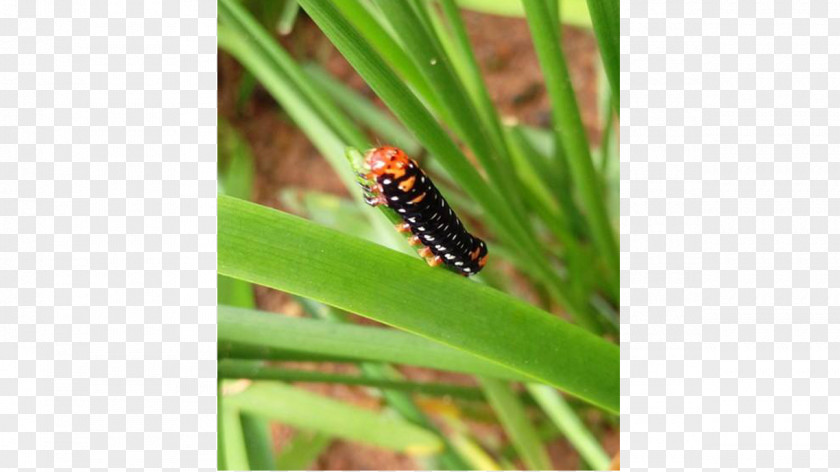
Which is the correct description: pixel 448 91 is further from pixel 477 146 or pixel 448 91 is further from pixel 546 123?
pixel 546 123

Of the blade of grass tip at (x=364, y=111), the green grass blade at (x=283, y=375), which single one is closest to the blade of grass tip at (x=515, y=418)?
the green grass blade at (x=283, y=375)

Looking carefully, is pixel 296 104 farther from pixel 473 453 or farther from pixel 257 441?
pixel 473 453

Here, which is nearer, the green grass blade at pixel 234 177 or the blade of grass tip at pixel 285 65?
the blade of grass tip at pixel 285 65

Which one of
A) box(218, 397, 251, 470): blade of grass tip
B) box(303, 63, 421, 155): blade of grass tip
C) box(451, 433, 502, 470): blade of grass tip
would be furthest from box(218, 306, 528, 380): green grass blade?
box(303, 63, 421, 155): blade of grass tip

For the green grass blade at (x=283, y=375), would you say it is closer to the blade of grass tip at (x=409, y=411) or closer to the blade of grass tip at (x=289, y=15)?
the blade of grass tip at (x=409, y=411)

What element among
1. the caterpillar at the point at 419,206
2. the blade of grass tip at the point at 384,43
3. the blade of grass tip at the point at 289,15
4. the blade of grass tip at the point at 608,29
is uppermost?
the blade of grass tip at the point at 289,15

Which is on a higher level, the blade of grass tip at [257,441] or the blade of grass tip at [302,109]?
the blade of grass tip at [302,109]

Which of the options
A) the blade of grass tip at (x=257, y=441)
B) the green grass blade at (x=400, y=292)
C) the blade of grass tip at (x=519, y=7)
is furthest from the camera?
the blade of grass tip at (x=519, y=7)
